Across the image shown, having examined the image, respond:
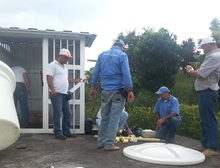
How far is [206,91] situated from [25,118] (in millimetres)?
4191

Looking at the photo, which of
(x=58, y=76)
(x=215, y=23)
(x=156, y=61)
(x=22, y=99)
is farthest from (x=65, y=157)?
(x=215, y=23)

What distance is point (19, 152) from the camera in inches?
171

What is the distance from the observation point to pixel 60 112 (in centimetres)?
568

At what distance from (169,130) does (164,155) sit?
1915 mm

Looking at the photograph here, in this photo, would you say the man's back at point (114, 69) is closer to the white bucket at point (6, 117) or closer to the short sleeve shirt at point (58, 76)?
the short sleeve shirt at point (58, 76)

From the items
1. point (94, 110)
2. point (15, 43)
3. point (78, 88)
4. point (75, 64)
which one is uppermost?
point (15, 43)

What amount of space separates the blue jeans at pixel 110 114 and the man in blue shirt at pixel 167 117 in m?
1.38

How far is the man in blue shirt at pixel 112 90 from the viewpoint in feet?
14.6

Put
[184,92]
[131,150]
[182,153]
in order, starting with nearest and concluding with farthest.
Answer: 1. [182,153]
2. [131,150]
3. [184,92]

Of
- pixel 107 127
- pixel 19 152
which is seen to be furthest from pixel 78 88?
pixel 19 152

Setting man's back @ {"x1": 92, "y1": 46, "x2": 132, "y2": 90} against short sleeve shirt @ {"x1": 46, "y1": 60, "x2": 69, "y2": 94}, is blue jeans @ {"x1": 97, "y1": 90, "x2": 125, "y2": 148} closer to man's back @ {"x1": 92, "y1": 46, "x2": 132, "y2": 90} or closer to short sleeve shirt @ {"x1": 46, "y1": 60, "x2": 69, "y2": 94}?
man's back @ {"x1": 92, "y1": 46, "x2": 132, "y2": 90}

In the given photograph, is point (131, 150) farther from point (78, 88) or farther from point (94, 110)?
point (94, 110)

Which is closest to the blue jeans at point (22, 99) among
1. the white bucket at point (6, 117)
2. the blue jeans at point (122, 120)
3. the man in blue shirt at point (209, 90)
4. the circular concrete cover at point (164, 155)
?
the blue jeans at point (122, 120)

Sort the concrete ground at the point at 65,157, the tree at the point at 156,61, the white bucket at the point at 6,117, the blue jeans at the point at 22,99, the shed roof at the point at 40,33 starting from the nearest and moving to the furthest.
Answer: the white bucket at the point at 6,117 → the concrete ground at the point at 65,157 → the shed roof at the point at 40,33 → the blue jeans at the point at 22,99 → the tree at the point at 156,61
